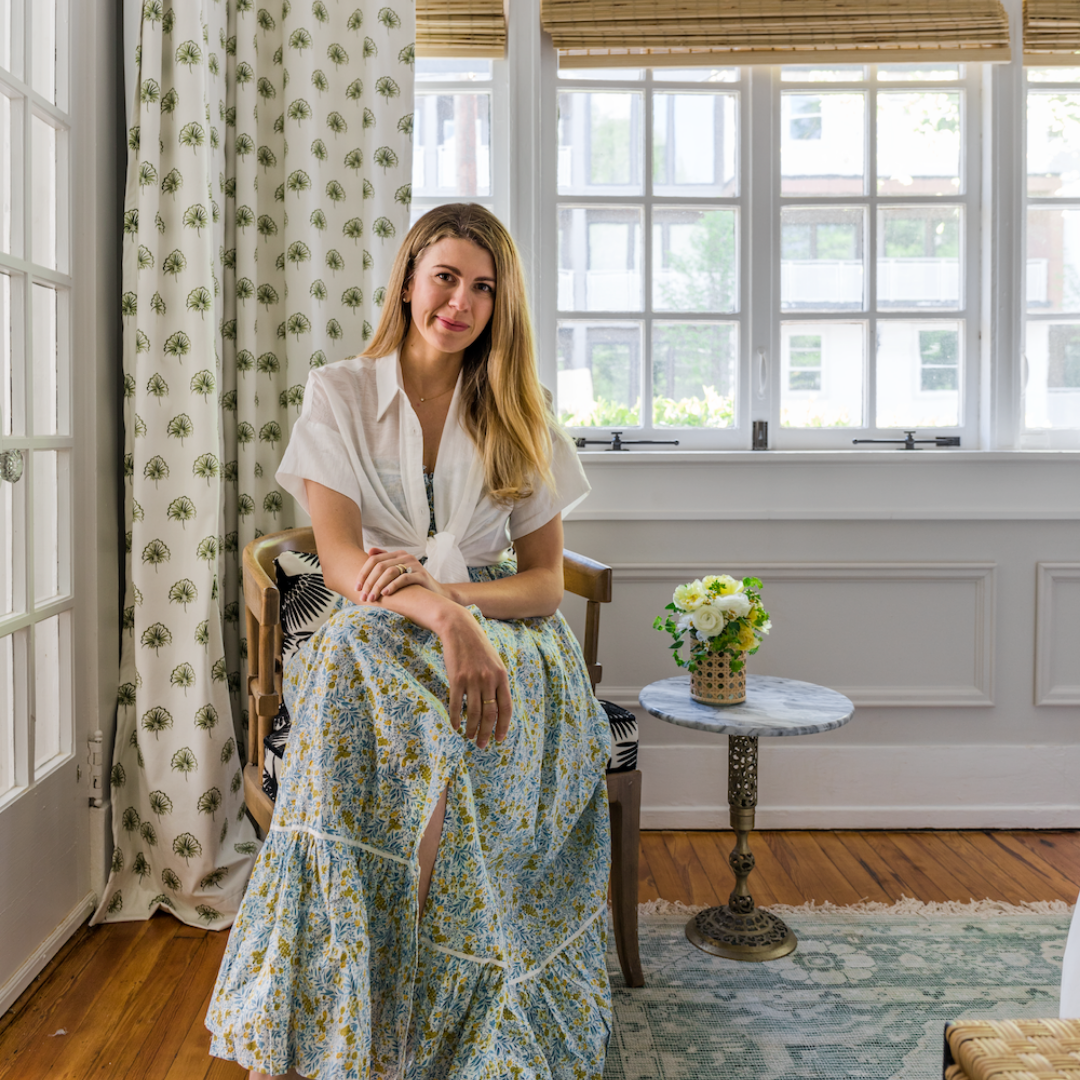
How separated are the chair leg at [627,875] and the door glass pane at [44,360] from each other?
131cm

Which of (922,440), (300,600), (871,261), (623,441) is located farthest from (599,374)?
(300,600)

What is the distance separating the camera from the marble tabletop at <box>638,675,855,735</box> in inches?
73.0

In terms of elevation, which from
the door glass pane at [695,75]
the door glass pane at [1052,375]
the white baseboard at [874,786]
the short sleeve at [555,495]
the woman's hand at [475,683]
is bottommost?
the white baseboard at [874,786]

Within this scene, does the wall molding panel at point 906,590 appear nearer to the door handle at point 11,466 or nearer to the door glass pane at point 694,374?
the door glass pane at point 694,374

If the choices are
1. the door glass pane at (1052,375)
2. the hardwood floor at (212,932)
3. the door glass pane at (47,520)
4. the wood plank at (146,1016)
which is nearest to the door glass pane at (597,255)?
the door glass pane at (1052,375)

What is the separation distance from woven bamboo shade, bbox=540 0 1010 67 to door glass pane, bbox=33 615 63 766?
190 cm

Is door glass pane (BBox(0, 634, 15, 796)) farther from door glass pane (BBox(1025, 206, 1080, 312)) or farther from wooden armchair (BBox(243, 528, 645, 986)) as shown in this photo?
door glass pane (BBox(1025, 206, 1080, 312))

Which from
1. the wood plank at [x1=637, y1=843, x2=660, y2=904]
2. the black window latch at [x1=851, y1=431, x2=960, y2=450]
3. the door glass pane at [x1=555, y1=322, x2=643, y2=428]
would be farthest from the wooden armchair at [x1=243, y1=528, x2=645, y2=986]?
the black window latch at [x1=851, y1=431, x2=960, y2=450]

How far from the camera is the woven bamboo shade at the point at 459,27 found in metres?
2.53

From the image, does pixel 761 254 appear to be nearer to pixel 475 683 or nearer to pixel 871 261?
pixel 871 261

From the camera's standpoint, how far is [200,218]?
2098 millimetres

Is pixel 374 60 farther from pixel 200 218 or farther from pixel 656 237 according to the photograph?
pixel 656 237

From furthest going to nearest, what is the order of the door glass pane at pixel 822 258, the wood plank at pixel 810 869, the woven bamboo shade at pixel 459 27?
the door glass pane at pixel 822 258
the woven bamboo shade at pixel 459 27
the wood plank at pixel 810 869

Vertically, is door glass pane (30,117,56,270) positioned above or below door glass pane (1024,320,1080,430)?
above
